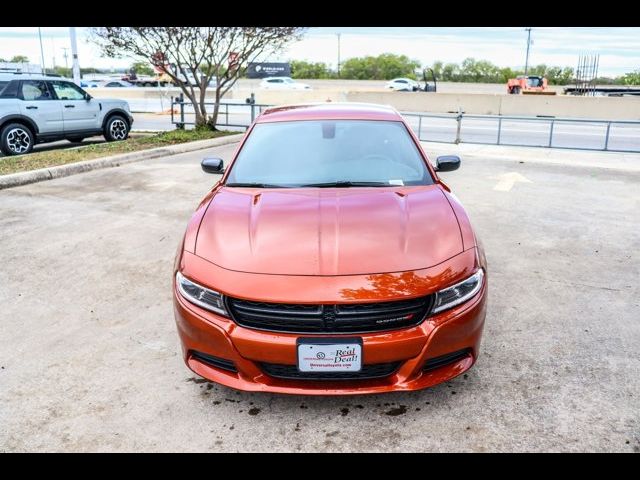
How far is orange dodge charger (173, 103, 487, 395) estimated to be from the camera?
9.09 ft

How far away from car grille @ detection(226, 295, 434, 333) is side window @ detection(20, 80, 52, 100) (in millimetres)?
11751

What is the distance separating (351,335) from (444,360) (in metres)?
0.55

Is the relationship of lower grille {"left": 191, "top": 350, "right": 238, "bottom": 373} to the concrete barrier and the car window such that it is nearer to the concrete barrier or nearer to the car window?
the car window

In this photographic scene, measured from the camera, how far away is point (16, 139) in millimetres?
12023

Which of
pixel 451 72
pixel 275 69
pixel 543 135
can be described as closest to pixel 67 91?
pixel 543 135

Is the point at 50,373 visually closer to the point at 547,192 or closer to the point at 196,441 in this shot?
the point at 196,441

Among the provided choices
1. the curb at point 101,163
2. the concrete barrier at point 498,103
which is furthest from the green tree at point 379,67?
the curb at point 101,163

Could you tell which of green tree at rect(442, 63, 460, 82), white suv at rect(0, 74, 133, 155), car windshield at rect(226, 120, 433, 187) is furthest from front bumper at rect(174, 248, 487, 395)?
green tree at rect(442, 63, 460, 82)

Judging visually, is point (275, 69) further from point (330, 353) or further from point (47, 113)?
point (330, 353)

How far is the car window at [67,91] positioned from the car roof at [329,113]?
9965 mm

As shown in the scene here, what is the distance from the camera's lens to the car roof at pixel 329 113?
465cm

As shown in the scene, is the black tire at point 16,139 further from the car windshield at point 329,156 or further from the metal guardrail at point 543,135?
the car windshield at point 329,156

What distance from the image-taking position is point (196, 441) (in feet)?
9.29
